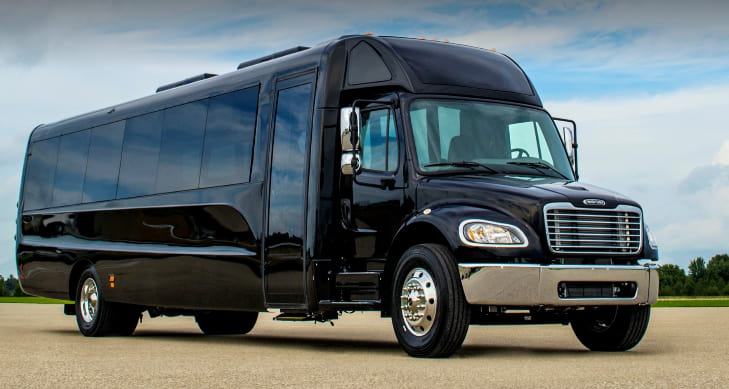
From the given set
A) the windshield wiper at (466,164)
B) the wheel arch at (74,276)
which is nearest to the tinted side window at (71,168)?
the wheel arch at (74,276)

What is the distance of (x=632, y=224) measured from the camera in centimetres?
1133

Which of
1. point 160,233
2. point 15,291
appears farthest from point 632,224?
point 15,291

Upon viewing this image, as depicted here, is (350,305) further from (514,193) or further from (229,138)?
(229,138)

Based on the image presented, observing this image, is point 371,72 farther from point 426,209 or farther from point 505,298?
point 505,298

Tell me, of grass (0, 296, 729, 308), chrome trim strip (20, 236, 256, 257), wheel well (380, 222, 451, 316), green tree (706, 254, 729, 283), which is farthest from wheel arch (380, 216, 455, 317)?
green tree (706, 254, 729, 283)

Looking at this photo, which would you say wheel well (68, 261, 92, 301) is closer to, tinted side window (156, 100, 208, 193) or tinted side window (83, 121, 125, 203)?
tinted side window (83, 121, 125, 203)

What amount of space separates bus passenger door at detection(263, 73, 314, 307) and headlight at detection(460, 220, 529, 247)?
8.29 ft

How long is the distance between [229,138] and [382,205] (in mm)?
3252

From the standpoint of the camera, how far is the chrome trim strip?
13.9 m

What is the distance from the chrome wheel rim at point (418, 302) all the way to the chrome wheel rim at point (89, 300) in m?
7.53

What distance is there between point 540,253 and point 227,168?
16.8 ft

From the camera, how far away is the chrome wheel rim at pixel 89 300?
1714 cm

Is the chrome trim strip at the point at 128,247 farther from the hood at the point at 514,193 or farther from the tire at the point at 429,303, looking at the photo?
the hood at the point at 514,193

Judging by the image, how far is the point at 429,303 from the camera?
10680 mm
